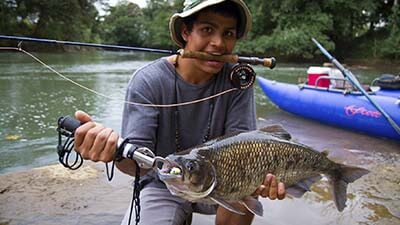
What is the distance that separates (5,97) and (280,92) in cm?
676

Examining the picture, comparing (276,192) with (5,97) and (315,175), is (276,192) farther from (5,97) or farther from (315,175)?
(5,97)

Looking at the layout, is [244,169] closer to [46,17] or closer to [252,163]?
[252,163]

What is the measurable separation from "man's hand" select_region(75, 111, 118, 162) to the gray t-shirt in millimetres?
686

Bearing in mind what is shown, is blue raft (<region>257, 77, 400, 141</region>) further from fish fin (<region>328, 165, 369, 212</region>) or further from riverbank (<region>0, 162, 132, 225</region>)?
fish fin (<region>328, 165, 369, 212</region>)

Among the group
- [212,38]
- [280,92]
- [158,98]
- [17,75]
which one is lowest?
[17,75]

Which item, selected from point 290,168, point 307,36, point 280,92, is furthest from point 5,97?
point 307,36

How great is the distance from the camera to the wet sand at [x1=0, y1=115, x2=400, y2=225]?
11.3 ft

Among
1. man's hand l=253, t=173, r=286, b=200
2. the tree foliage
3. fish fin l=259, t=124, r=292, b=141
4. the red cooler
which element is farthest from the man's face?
the tree foliage

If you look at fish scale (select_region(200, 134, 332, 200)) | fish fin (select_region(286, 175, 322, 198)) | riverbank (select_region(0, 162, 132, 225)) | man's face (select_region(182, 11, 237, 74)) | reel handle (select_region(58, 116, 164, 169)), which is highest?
man's face (select_region(182, 11, 237, 74))

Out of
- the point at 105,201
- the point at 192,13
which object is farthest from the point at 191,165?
the point at 105,201

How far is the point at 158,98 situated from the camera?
8.40 ft

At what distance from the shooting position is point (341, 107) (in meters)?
7.77

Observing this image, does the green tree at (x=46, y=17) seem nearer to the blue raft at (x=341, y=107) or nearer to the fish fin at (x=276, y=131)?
the blue raft at (x=341, y=107)

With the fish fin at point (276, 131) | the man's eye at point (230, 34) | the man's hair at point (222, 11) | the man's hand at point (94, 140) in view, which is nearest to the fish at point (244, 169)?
the fish fin at point (276, 131)
